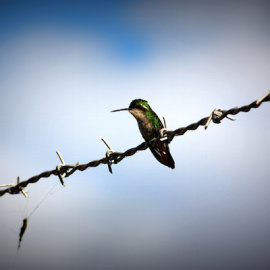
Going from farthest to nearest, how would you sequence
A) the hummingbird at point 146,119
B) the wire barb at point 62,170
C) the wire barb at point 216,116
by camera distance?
the hummingbird at point 146,119 → the wire barb at point 62,170 → the wire barb at point 216,116

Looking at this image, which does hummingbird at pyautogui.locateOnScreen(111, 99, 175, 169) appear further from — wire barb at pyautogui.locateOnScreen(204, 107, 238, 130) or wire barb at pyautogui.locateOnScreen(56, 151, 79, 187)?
wire barb at pyautogui.locateOnScreen(204, 107, 238, 130)

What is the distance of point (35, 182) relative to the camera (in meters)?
4.26

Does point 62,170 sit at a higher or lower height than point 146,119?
lower

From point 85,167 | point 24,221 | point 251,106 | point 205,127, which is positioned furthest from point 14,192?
point 251,106

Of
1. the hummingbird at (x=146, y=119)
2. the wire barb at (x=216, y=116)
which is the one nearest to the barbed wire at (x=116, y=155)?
the wire barb at (x=216, y=116)

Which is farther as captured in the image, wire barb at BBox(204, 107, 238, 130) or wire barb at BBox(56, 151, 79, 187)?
wire barb at BBox(56, 151, 79, 187)

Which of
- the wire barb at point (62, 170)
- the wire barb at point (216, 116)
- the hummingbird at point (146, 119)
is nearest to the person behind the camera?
the wire barb at point (216, 116)

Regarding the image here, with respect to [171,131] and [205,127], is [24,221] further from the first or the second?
[205,127]

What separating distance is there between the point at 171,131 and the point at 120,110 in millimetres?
3078

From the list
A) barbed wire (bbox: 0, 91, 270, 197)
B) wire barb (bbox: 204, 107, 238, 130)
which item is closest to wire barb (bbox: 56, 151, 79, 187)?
barbed wire (bbox: 0, 91, 270, 197)

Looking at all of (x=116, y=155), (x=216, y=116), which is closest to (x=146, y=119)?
(x=116, y=155)

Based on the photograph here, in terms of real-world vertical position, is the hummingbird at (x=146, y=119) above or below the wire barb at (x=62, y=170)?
above

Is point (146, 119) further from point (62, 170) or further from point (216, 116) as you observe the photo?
point (216, 116)

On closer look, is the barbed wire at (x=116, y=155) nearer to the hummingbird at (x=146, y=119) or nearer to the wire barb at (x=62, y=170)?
the wire barb at (x=62, y=170)
